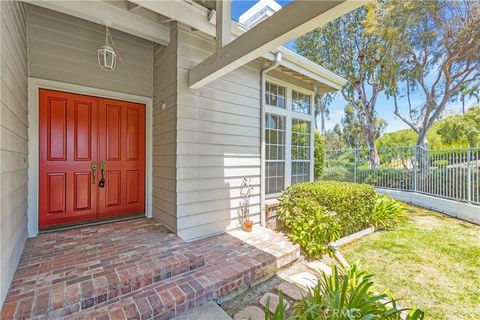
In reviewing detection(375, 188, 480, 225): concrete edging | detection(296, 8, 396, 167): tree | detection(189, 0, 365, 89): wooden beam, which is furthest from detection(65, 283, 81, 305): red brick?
detection(296, 8, 396, 167): tree

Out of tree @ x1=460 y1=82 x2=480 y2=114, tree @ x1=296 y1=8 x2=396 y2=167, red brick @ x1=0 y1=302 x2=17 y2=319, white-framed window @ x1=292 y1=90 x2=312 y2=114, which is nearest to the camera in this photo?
red brick @ x1=0 y1=302 x2=17 y2=319

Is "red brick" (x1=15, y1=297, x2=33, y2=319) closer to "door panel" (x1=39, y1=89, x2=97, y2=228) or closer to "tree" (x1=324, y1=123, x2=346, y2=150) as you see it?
"door panel" (x1=39, y1=89, x2=97, y2=228)

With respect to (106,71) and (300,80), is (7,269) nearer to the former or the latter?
(106,71)

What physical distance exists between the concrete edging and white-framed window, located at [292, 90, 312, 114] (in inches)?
175

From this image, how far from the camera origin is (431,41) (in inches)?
348

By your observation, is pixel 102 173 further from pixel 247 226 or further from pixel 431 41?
pixel 431 41

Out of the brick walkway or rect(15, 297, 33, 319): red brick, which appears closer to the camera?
rect(15, 297, 33, 319): red brick

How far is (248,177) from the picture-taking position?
13.4 ft

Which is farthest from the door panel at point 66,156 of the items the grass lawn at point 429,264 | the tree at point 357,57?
the tree at point 357,57

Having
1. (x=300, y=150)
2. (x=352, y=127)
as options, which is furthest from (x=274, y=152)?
(x=352, y=127)

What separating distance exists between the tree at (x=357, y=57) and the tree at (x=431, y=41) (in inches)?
22.8

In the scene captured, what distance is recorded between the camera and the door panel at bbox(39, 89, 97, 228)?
126 inches

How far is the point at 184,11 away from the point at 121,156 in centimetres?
244

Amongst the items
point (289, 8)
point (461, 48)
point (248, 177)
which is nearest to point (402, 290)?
point (248, 177)
